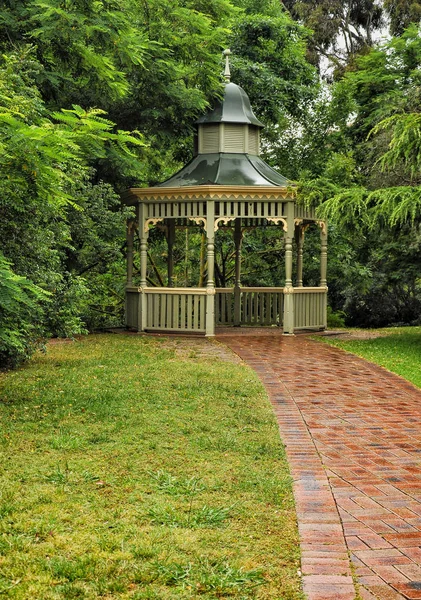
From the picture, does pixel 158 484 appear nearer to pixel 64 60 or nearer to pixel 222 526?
pixel 222 526

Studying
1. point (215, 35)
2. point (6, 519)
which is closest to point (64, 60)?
point (215, 35)

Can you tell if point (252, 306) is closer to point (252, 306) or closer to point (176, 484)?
point (252, 306)

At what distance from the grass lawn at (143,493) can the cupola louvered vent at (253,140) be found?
9894 mm

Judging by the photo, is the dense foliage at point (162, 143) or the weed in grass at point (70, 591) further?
the dense foliage at point (162, 143)

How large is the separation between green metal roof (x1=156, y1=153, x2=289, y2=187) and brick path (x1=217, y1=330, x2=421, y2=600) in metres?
6.15

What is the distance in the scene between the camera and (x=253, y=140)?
18.4 m

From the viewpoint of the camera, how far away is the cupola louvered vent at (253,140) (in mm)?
18266

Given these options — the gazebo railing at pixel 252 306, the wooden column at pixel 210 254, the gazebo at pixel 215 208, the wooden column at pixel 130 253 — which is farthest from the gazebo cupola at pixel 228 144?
the gazebo railing at pixel 252 306

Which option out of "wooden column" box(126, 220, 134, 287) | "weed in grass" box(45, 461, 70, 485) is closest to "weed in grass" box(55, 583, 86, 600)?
"weed in grass" box(45, 461, 70, 485)

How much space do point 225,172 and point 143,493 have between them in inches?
498

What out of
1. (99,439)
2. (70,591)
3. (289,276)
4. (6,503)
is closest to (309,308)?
(289,276)

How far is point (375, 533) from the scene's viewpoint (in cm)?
465

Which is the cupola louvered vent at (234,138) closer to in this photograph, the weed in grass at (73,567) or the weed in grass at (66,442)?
the weed in grass at (66,442)

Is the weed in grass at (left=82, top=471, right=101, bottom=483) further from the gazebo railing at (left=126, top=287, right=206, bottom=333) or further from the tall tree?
the tall tree
